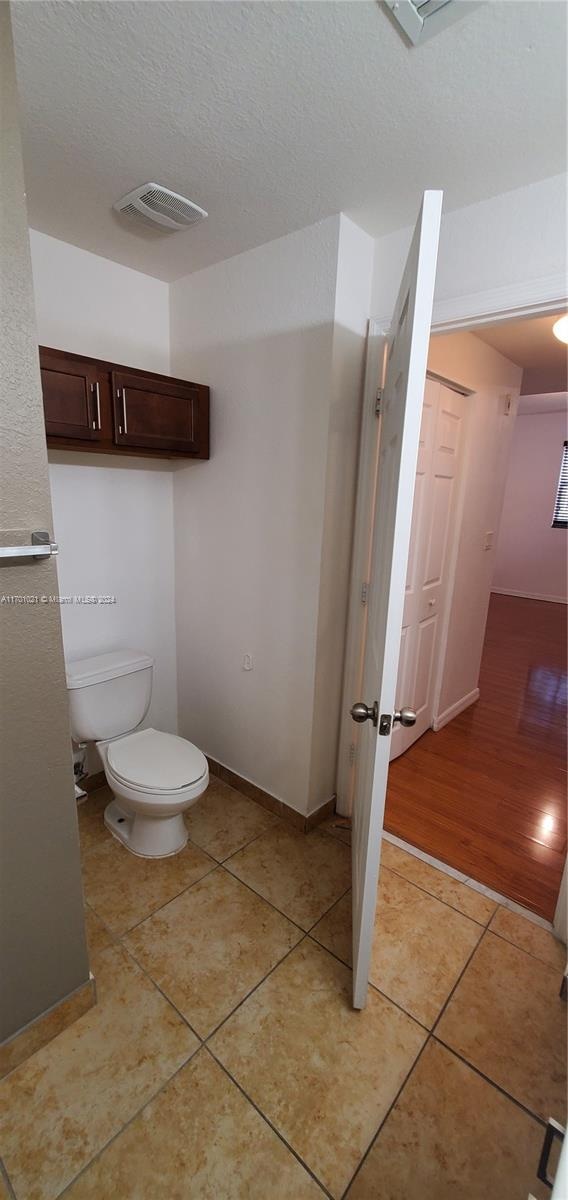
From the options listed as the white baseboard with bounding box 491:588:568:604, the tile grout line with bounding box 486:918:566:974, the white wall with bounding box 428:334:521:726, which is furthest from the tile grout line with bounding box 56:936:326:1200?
the white baseboard with bounding box 491:588:568:604

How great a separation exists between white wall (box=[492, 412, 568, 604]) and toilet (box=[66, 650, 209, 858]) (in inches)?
229

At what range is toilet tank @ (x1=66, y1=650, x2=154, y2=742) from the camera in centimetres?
192

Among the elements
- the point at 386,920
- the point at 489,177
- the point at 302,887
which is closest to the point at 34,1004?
the point at 302,887

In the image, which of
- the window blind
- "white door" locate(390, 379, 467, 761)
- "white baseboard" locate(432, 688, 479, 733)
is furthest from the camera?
the window blind

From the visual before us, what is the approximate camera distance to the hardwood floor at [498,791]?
1.94 m

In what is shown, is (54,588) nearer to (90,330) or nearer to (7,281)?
(7,281)

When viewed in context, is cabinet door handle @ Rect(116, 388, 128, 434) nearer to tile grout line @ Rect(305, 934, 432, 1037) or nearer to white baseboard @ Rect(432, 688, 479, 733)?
tile grout line @ Rect(305, 934, 432, 1037)

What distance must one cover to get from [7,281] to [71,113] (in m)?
0.61

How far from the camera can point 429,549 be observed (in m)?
2.54

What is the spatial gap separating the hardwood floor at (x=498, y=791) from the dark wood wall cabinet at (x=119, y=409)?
6.36 ft

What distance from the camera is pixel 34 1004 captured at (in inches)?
49.0

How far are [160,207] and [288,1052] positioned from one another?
250cm

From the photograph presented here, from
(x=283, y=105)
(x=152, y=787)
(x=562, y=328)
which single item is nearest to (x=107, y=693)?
(x=152, y=787)

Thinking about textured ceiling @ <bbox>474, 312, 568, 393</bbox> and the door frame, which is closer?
the door frame
